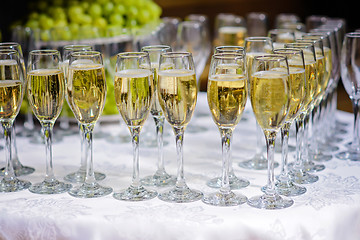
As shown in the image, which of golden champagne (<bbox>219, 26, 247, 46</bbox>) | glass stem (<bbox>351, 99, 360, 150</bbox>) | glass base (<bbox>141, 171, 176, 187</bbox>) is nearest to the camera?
glass base (<bbox>141, 171, 176, 187</bbox>)

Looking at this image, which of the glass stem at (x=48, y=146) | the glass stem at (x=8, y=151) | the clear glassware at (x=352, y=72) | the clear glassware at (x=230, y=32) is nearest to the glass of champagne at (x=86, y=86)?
the glass stem at (x=48, y=146)

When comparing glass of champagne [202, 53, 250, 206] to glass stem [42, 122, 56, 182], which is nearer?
glass of champagne [202, 53, 250, 206]

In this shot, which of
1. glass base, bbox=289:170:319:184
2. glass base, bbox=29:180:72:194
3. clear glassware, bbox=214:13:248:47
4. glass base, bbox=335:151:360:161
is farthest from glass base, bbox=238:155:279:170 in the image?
clear glassware, bbox=214:13:248:47

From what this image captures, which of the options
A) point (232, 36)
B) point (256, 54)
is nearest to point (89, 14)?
point (232, 36)

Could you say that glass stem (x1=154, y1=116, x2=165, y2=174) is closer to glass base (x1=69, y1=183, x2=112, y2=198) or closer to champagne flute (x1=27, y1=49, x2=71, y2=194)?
glass base (x1=69, y1=183, x2=112, y2=198)

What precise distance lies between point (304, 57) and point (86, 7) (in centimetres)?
119

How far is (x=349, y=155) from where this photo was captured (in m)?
1.81

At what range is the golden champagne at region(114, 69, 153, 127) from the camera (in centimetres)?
140

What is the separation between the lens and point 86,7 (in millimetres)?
2402

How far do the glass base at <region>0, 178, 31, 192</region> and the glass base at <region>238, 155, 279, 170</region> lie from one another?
2.19 feet

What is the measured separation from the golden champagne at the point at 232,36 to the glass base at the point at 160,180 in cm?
112

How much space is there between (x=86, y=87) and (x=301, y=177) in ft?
2.20

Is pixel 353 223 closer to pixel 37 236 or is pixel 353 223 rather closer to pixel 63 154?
pixel 37 236

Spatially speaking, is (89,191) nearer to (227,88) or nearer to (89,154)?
(89,154)
